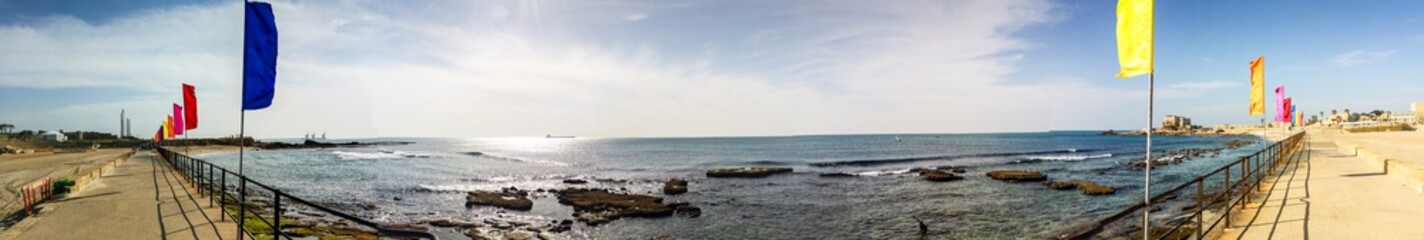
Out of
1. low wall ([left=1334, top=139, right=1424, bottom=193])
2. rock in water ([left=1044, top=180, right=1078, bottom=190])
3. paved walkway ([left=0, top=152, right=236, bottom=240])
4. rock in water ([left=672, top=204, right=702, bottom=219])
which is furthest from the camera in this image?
Answer: rock in water ([left=1044, top=180, right=1078, bottom=190])

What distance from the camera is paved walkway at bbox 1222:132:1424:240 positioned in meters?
7.39

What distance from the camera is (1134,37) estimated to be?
6.32m

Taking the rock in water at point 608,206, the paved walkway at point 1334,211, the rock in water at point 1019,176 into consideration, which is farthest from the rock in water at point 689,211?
the rock in water at point 1019,176

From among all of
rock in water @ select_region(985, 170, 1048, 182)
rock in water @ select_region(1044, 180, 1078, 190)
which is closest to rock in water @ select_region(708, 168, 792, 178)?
rock in water @ select_region(985, 170, 1048, 182)

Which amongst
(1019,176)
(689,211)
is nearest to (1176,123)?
(1019,176)

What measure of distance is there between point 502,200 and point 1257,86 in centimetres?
2387

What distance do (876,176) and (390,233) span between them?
27.5 m

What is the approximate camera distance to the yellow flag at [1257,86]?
1473 centimetres

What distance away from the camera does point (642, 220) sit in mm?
18766

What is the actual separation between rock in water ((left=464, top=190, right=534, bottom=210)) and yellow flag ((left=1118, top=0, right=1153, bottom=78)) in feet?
63.5

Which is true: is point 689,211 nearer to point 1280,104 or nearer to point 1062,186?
point 1062,186

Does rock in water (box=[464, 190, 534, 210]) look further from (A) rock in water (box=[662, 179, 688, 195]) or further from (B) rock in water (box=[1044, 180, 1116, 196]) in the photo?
(B) rock in water (box=[1044, 180, 1116, 196])

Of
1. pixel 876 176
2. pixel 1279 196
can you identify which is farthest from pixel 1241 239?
pixel 876 176

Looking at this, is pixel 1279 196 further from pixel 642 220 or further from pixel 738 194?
pixel 738 194
